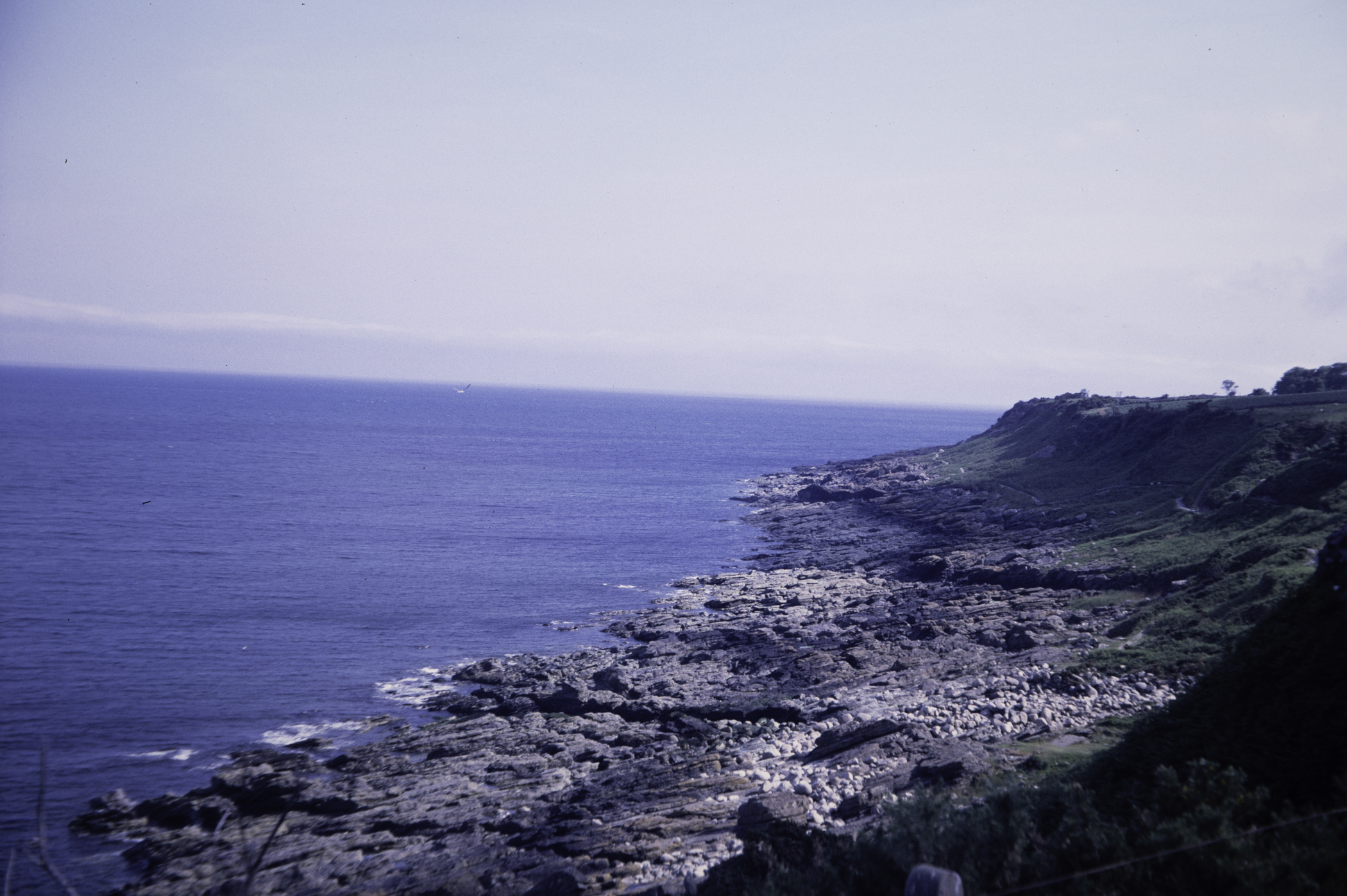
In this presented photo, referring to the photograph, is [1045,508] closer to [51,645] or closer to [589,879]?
[589,879]

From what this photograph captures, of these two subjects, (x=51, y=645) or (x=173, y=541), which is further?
(x=173, y=541)

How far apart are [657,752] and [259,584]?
35480mm

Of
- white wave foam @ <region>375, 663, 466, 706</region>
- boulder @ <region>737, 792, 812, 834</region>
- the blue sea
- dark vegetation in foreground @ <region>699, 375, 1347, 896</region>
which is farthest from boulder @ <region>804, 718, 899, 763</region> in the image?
the blue sea

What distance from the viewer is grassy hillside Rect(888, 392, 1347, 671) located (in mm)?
27641

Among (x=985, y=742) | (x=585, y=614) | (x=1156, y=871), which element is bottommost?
(x=585, y=614)

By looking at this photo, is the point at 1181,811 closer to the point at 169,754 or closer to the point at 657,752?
the point at 657,752

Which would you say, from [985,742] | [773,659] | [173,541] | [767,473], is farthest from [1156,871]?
[767,473]

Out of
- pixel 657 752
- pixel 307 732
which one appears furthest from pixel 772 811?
pixel 307 732

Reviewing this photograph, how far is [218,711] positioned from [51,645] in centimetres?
1225

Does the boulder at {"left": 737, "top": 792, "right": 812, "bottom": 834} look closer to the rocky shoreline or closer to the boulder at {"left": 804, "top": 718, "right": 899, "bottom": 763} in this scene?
the rocky shoreline

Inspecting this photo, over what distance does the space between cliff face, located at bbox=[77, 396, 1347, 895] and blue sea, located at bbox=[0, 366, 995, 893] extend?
10.9ft

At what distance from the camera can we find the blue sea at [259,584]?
29.4m

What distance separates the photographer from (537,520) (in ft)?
261

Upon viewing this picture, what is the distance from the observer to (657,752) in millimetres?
27062
